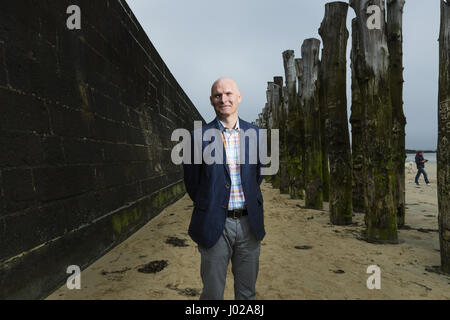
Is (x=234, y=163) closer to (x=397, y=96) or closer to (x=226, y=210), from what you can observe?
(x=226, y=210)

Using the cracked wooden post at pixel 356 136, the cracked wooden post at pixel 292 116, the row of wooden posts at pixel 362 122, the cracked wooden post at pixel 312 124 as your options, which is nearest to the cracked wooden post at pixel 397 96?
the row of wooden posts at pixel 362 122

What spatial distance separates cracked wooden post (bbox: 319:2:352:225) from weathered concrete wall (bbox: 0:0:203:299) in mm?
3704

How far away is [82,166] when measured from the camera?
339cm

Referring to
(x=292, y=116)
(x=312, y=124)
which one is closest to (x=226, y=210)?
(x=312, y=124)

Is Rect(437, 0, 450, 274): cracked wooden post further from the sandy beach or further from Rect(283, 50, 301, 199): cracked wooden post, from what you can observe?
Rect(283, 50, 301, 199): cracked wooden post

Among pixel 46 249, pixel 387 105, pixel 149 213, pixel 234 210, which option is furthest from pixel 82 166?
pixel 387 105

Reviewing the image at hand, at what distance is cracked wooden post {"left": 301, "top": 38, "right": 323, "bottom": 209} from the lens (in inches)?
288

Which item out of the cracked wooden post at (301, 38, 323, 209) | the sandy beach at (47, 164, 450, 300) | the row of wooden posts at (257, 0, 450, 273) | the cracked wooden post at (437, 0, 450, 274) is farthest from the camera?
the cracked wooden post at (301, 38, 323, 209)

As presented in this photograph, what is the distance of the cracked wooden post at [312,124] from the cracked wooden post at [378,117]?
9.25ft

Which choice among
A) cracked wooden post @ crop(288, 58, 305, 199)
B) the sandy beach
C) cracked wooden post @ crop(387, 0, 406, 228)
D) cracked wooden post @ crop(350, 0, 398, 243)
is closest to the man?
the sandy beach

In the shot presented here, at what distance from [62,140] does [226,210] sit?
2124 mm

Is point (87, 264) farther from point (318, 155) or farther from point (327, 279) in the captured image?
point (318, 155)

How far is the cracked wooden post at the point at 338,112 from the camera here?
5676 mm

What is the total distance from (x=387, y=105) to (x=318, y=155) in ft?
9.81
